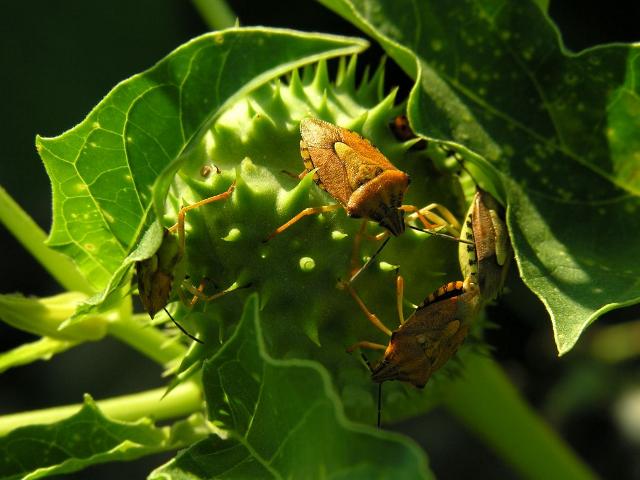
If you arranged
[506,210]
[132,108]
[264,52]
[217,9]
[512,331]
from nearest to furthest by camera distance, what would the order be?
[264,52]
[132,108]
[506,210]
[217,9]
[512,331]

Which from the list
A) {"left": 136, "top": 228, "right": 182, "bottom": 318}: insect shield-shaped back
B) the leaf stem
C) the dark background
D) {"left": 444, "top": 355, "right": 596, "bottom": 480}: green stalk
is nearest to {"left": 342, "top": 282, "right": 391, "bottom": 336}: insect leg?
{"left": 136, "top": 228, "right": 182, "bottom": 318}: insect shield-shaped back

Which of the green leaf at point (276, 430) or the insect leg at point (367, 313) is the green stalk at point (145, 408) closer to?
the green leaf at point (276, 430)

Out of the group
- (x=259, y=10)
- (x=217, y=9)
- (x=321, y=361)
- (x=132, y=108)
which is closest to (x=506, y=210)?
(x=321, y=361)

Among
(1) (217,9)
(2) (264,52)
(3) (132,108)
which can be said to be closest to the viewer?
(2) (264,52)

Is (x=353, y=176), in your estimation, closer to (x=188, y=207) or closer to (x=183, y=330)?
(x=188, y=207)

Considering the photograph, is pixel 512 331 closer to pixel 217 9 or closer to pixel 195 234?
pixel 217 9

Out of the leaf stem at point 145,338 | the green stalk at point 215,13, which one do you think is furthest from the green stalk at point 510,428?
the green stalk at point 215,13

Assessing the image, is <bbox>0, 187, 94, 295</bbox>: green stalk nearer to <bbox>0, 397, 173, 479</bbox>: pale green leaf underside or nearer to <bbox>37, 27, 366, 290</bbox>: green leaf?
<bbox>37, 27, 366, 290</bbox>: green leaf
